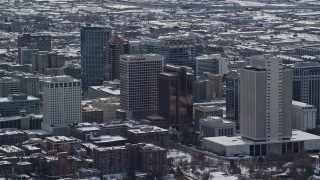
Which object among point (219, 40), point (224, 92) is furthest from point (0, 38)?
point (224, 92)

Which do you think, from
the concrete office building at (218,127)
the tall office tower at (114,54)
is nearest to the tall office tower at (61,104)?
the concrete office building at (218,127)

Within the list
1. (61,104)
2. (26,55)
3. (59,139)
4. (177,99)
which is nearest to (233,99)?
(177,99)

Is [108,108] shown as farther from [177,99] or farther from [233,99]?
[233,99]

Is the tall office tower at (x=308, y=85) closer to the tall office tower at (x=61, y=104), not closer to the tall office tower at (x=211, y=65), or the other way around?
the tall office tower at (x=61, y=104)

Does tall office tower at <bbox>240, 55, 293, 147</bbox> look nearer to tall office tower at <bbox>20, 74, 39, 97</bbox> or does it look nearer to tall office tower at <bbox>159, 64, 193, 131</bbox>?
tall office tower at <bbox>159, 64, 193, 131</bbox>

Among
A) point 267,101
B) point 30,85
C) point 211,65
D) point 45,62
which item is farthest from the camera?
point 45,62

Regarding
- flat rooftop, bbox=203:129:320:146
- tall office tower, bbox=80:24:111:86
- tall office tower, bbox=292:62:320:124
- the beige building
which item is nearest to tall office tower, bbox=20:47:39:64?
tall office tower, bbox=80:24:111:86

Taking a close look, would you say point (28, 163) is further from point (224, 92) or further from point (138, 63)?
point (224, 92)
